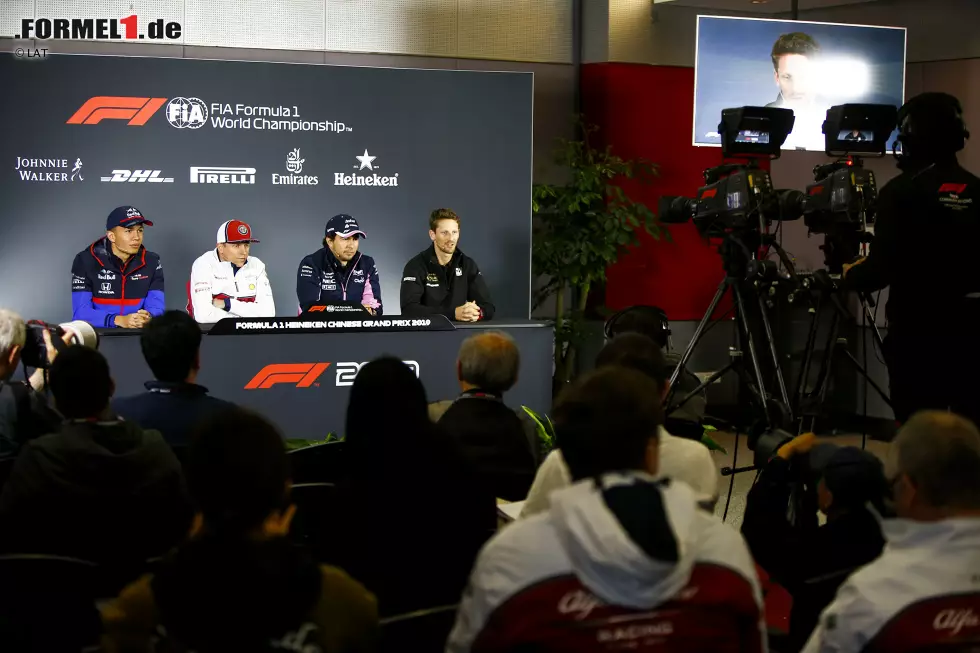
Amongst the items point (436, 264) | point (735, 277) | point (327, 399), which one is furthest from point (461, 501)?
point (436, 264)

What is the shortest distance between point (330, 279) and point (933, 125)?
13.8 feet

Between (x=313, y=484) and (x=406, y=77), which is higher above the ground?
(x=406, y=77)

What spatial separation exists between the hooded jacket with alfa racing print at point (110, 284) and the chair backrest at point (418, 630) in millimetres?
5030

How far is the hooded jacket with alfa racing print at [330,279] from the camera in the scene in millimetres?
6719

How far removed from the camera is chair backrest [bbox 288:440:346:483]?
263 centimetres

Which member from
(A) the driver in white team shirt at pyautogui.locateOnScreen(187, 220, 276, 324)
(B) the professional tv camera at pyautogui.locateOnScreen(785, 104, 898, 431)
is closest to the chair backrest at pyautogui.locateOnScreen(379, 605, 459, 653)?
(B) the professional tv camera at pyautogui.locateOnScreen(785, 104, 898, 431)

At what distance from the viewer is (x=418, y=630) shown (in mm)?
1753

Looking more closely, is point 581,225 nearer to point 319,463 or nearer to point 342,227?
point 342,227

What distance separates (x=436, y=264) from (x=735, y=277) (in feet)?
8.05

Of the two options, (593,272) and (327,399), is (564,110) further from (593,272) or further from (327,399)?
(327,399)

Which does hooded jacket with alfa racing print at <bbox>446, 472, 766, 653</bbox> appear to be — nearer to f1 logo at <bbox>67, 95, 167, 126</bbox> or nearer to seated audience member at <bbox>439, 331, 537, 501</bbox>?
seated audience member at <bbox>439, 331, 537, 501</bbox>

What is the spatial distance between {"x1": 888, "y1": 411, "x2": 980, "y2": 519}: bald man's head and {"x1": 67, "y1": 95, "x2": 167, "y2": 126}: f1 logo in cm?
615

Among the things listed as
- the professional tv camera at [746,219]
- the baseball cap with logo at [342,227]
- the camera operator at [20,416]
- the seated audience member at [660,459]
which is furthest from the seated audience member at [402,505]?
the baseball cap with logo at [342,227]

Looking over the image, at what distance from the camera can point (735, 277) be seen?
4.68 meters
